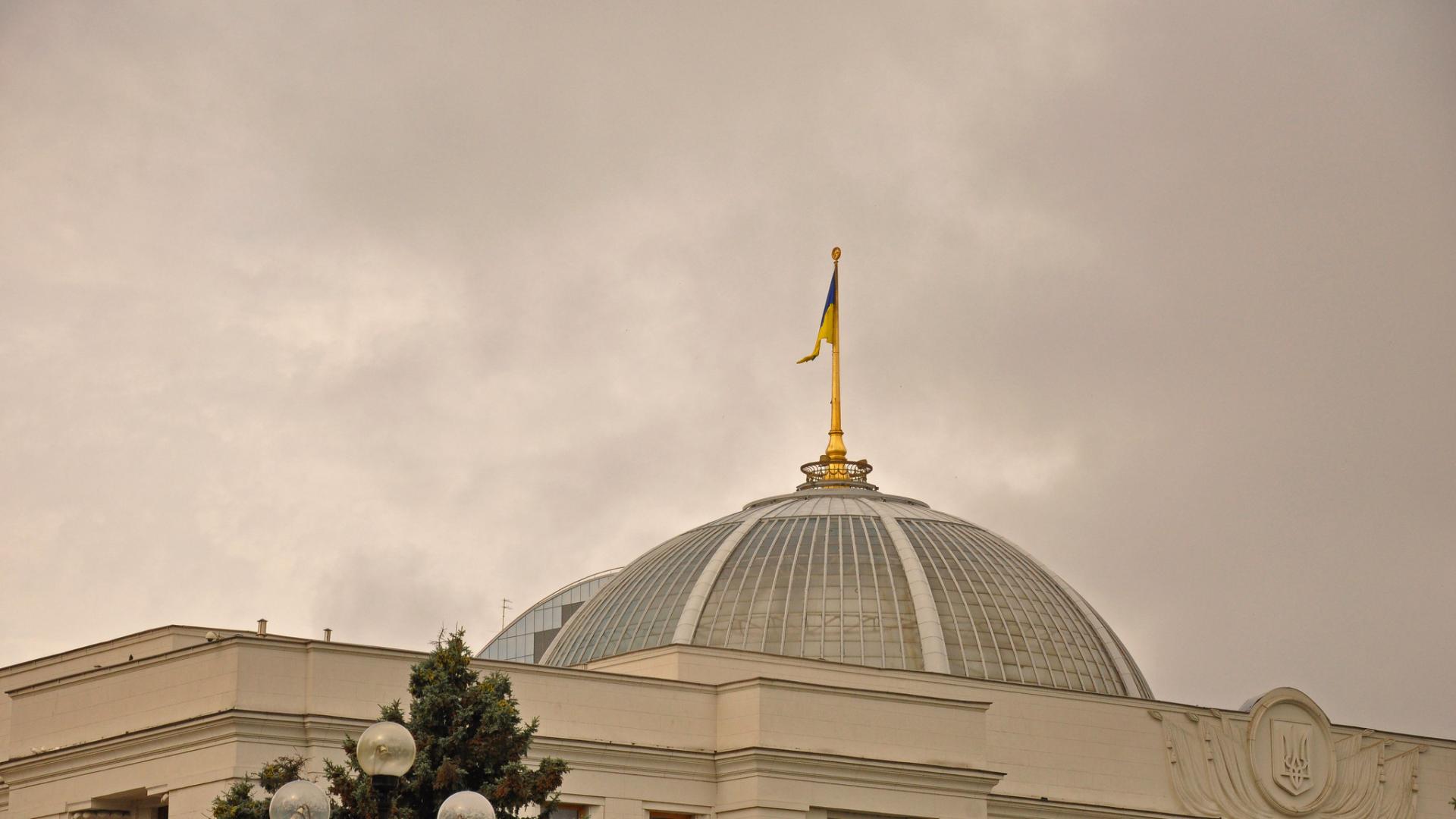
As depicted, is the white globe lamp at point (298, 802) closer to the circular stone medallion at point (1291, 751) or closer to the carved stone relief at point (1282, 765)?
the carved stone relief at point (1282, 765)

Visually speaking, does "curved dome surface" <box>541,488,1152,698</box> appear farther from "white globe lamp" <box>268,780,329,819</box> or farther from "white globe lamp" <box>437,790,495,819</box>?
"white globe lamp" <box>268,780,329,819</box>

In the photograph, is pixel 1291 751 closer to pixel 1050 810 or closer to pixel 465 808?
pixel 1050 810

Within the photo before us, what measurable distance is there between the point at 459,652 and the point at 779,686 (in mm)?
10691

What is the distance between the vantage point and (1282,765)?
45438 mm

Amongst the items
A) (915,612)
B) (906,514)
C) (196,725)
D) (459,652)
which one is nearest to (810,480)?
(906,514)

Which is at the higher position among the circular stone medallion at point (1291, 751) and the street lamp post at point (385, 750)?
the circular stone medallion at point (1291, 751)

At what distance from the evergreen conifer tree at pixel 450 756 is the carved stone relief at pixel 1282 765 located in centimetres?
1914

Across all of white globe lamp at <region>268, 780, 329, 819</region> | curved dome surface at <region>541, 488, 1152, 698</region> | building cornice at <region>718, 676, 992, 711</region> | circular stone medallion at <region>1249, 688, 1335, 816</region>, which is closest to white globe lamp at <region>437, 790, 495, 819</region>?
white globe lamp at <region>268, 780, 329, 819</region>

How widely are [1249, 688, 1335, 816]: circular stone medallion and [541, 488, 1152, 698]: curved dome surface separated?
3441 millimetres

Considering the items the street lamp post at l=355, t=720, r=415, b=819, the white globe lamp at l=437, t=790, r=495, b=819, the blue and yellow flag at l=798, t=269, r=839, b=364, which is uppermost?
the blue and yellow flag at l=798, t=269, r=839, b=364

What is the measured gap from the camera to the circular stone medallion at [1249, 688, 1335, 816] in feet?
148

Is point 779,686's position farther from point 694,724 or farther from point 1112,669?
point 1112,669

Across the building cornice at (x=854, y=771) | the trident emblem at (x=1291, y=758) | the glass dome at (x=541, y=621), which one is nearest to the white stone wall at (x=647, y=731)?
the building cornice at (x=854, y=771)

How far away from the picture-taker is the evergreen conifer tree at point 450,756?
90.8 feet
